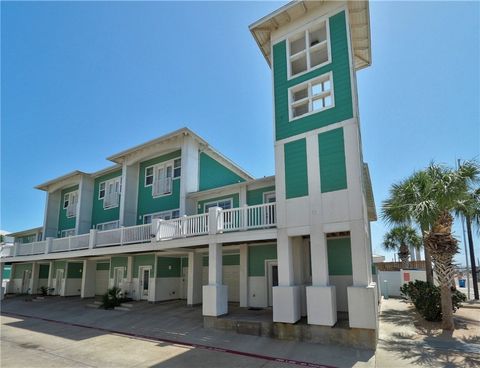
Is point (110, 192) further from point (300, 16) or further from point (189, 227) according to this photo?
point (300, 16)

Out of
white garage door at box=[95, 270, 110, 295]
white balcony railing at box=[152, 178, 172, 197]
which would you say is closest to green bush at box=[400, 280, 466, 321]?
white balcony railing at box=[152, 178, 172, 197]

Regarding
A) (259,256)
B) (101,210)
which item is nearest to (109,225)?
(101,210)

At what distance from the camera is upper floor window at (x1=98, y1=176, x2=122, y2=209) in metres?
23.2

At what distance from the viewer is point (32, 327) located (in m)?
14.3

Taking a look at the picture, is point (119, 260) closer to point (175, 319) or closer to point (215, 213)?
point (175, 319)

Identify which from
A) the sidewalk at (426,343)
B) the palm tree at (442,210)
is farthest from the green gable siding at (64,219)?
the palm tree at (442,210)

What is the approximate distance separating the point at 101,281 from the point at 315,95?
819 inches

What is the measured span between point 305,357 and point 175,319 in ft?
23.4

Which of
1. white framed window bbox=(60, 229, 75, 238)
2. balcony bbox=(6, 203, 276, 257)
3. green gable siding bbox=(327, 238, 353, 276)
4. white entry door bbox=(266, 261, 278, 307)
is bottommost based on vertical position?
white entry door bbox=(266, 261, 278, 307)

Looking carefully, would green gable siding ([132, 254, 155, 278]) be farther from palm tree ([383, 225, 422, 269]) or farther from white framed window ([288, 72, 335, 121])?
palm tree ([383, 225, 422, 269])

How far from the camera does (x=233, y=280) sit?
17.3 m

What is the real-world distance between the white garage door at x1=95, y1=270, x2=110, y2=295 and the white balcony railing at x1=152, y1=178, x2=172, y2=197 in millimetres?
Result: 8055

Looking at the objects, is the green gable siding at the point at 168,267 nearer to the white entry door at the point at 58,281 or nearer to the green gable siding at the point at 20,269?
the white entry door at the point at 58,281

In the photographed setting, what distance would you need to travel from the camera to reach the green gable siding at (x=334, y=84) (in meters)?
11.3
